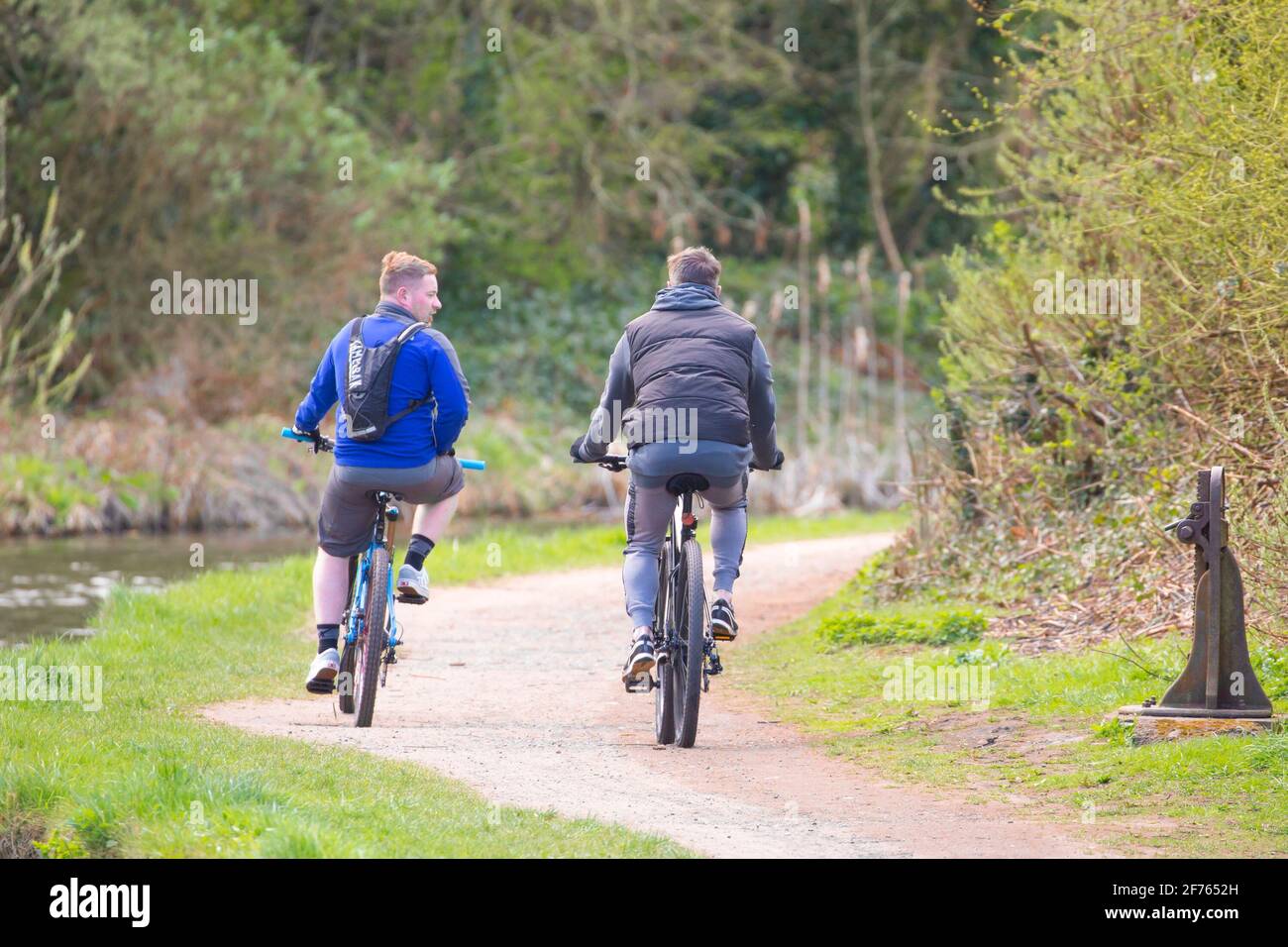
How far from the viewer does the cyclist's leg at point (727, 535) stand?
8461 millimetres

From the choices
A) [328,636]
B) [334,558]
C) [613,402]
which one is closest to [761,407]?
[613,402]

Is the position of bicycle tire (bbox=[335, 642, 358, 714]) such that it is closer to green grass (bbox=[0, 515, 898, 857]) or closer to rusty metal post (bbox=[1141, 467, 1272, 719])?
green grass (bbox=[0, 515, 898, 857])

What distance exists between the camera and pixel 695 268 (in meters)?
8.58

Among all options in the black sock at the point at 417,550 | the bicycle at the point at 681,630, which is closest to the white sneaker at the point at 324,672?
the black sock at the point at 417,550

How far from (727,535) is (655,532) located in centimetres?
35

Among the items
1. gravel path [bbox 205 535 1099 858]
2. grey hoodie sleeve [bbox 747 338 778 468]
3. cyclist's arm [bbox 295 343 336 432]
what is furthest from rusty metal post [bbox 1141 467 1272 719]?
cyclist's arm [bbox 295 343 336 432]

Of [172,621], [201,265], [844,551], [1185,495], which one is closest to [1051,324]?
[1185,495]

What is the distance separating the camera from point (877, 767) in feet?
26.8

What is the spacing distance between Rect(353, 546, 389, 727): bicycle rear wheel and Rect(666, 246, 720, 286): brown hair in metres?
1.93

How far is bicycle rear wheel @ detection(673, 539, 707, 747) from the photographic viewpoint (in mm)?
8094

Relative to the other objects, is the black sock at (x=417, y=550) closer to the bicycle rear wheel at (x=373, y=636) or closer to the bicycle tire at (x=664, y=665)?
the bicycle rear wheel at (x=373, y=636)

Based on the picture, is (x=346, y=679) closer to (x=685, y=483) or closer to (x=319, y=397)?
(x=319, y=397)

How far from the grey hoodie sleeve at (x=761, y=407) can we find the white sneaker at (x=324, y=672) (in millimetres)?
2251
